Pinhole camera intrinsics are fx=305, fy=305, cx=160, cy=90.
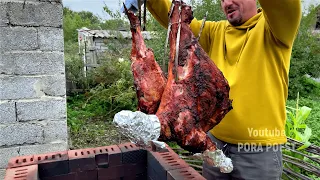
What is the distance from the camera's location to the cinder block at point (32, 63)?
218 centimetres

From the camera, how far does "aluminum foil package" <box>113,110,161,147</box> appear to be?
910 millimetres

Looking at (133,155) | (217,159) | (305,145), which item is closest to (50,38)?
(133,155)

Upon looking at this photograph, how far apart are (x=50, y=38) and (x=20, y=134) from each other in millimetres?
760

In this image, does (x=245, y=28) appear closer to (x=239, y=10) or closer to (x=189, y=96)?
(x=239, y=10)

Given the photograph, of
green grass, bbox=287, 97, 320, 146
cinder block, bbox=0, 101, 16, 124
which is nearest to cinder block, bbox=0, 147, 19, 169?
cinder block, bbox=0, 101, 16, 124

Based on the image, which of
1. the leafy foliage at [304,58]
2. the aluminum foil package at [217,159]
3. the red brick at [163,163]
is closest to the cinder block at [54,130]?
the red brick at [163,163]

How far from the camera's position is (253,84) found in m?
1.35

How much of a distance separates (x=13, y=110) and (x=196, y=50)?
5.51 ft

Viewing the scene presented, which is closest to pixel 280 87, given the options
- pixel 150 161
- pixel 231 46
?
pixel 231 46

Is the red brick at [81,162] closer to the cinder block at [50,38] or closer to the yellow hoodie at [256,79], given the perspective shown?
the yellow hoodie at [256,79]

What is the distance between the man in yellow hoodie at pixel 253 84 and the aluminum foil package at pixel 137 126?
1.94 ft

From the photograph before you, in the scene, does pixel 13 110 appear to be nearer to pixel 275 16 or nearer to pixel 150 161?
pixel 150 161

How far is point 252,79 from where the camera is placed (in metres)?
1.35

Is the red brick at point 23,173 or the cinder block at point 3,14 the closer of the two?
the red brick at point 23,173
